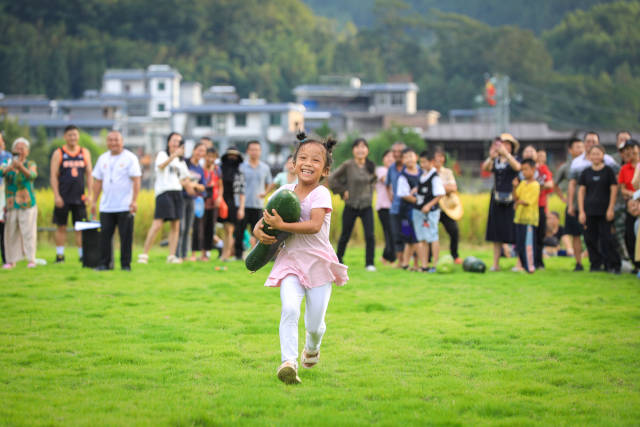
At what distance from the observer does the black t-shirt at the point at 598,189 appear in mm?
12258

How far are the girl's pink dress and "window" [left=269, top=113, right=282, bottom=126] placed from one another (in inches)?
2908

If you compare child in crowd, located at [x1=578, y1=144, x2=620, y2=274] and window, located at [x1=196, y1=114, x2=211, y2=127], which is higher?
window, located at [x1=196, y1=114, x2=211, y2=127]

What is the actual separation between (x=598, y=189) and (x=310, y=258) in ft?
26.2

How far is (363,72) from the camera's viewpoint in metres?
116

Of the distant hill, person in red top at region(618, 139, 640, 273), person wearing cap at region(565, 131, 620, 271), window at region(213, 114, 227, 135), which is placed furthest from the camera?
the distant hill

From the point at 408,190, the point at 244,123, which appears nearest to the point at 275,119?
the point at 244,123

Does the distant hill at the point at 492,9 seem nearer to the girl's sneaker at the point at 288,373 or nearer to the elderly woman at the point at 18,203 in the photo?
the elderly woman at the point at 18,203

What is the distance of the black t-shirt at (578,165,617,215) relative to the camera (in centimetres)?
1226

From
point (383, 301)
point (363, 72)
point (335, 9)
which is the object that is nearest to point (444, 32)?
point (363, 72)

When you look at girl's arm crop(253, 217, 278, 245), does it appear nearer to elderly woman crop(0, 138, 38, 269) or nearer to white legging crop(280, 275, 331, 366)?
white legging crop(280, 275, 331, 366)

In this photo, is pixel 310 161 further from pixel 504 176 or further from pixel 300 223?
pixel 504 176

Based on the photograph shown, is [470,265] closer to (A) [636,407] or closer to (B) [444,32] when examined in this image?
(A) [636,407]

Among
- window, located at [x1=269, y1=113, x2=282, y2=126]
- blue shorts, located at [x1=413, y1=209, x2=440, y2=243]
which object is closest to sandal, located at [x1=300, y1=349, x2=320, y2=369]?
blue shorts, located at [x1=413, y1=209, x2=440, y2=243]

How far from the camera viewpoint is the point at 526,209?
12414 millimetres
